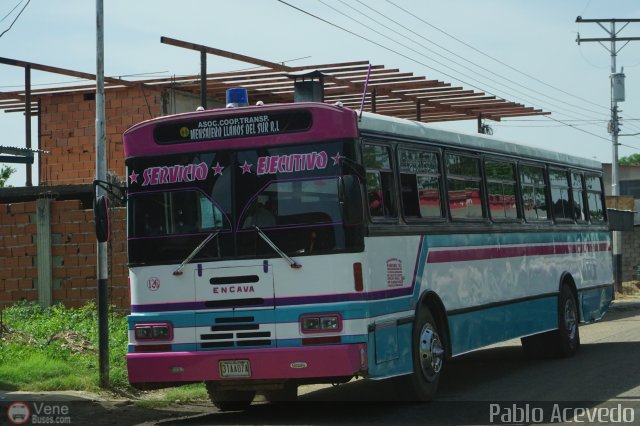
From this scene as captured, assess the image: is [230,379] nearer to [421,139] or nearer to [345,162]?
[345,162]

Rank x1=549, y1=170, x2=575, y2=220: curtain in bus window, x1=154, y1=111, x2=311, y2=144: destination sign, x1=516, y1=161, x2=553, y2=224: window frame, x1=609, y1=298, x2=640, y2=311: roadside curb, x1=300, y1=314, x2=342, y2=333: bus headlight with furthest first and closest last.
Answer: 1. x1=609, y1=298, x2=640, y2=311: roadside curb
2. x1=549, y1=170, x2=575, y2=220: curtain in bus window
3. x1=516, y1=161, x2=553, y2=224: window frame
4. x1=154, y1=111, x2=311, y2=144: destination sign
5. x1=300, y1=314, x2=342, y2=333: bus headlight

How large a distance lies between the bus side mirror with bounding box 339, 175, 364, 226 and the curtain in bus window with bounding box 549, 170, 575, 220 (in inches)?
287

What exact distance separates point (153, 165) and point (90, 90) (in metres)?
15.9

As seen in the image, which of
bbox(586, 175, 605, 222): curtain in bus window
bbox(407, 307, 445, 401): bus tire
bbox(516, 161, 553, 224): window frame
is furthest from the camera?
bbox(586, 175, 605, 222): curtain in bus window

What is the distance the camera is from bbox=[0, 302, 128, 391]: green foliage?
1370 cm

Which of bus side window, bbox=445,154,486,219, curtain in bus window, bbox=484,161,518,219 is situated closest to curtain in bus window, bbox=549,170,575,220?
curtain in bus window, bbox=484,161,518,219

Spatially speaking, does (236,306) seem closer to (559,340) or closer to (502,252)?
(502,252)

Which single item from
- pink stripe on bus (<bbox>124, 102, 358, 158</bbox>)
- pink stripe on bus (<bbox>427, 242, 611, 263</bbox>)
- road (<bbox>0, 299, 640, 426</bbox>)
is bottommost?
road (<bbox>0, 299, 640, 426</bbox>)

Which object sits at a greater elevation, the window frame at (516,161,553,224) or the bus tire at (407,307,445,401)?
the window frame at (516,161,553,224)

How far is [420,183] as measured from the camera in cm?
1273

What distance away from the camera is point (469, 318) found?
13.7 m

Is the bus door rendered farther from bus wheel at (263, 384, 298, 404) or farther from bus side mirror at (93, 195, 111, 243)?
bus wheel at (263, 384, 298, 404)

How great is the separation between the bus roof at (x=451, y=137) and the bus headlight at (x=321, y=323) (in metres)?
1.85

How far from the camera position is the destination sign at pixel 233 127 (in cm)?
1130
